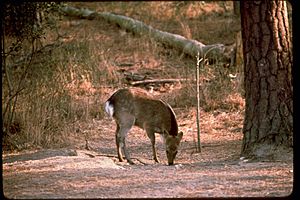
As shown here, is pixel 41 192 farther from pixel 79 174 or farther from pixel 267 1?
pixel 267 1

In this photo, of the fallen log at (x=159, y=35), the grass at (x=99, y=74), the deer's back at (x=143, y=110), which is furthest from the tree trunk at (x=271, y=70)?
the fallen log at (x=159, y=35)

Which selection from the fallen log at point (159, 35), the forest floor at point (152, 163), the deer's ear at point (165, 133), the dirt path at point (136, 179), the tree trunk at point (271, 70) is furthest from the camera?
the fallen log at point (159, 35)

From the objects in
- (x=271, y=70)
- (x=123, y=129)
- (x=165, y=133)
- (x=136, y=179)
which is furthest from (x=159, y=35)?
(x=136, y=179)

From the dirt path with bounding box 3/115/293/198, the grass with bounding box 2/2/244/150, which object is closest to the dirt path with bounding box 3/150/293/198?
the dirt path with bounding box 3/115/293/198

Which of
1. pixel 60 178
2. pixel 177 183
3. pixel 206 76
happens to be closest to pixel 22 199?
pixel 60 178

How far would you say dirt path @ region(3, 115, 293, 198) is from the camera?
632 cm

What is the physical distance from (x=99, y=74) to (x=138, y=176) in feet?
22.6

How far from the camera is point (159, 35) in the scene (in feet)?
55.3

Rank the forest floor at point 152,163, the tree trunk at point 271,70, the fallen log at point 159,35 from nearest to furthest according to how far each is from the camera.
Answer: the forest floor at point 152,163, the tree trunk at point 271,70, the fallen log at point 159,35

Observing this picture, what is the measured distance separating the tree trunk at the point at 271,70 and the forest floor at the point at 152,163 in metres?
0.32

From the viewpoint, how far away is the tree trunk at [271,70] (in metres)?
8.04

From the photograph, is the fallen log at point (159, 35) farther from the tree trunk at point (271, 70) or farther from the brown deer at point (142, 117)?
the tree trunk at point (271, 70)

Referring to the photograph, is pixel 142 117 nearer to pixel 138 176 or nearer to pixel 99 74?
pixel 138 176

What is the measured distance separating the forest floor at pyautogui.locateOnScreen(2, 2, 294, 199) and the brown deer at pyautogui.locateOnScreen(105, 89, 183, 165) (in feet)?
0.88
